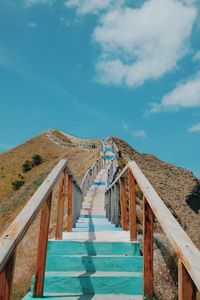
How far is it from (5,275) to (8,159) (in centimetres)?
6415

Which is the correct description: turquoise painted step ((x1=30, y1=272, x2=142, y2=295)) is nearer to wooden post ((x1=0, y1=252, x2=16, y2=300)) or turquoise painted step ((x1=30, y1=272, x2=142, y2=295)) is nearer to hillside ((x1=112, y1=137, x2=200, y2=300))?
hillside ((x1=112, y1=137, x2=200, y2=300))

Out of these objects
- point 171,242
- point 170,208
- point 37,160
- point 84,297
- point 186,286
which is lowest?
point 84,297

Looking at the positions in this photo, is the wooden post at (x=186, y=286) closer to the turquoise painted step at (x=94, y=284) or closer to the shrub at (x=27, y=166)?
the turquoise painted step at (x=94, y=284)

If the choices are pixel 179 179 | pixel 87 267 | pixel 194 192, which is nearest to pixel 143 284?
pixel 87 267

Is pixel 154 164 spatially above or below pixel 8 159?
below

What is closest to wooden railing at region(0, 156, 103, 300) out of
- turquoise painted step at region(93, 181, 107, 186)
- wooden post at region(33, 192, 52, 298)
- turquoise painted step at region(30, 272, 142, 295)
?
wooden post at region(33, 192, 52, 298)

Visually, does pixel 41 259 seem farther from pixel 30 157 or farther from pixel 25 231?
pixel 30 157

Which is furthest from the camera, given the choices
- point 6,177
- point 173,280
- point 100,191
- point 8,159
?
point 8,159

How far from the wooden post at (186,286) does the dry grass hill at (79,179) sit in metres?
3.73

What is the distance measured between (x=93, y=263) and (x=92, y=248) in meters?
0.49

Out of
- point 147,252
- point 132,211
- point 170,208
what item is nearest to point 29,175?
point 170,208

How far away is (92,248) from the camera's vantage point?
6004 millimetres

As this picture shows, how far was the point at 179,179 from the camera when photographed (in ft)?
102

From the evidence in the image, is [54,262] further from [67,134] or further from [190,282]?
[67,134]
